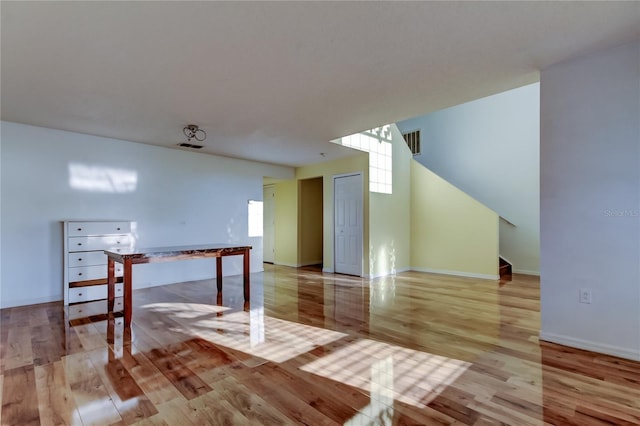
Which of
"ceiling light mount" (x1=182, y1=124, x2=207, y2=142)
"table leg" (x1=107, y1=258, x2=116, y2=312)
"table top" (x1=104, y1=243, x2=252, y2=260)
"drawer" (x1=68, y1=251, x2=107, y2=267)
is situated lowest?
"table leg" (x1=107, y1=258, x2=116, y2=312)

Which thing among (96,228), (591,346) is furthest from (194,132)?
(591,346)

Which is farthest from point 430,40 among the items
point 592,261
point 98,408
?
point 98,408

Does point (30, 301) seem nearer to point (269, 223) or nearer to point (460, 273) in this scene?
point (269, 223)

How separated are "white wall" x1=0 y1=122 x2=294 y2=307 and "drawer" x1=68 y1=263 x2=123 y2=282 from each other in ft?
1.42

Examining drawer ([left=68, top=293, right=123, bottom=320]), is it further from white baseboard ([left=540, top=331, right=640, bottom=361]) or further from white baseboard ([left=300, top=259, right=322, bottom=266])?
white baseboard ([left=540, top=331, right=640, bottom=361])

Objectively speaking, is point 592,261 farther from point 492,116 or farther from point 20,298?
point 20,298

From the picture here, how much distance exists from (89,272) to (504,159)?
7978 mm

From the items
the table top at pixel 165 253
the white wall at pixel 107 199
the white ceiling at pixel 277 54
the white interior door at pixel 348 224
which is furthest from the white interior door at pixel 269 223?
the white ceiling at pixel 277 54

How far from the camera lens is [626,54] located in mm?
2332

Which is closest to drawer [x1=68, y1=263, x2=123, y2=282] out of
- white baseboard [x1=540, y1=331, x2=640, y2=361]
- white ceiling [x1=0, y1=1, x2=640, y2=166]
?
white ceiling [x1=0, y1=1, x2=640, y2=166]

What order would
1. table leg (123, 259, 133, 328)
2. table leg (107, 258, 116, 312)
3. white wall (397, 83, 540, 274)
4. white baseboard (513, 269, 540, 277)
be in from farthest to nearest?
white wall (397, 83, 540, 274) → white baseboard (513, 269, 540, 277) → table leg (107, 258, 116, 312) → table leg (123, 259, 133, 328)

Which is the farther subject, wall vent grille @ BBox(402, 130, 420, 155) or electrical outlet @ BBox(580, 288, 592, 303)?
wall vent grille @ BBox(402, 130, 420, 155)

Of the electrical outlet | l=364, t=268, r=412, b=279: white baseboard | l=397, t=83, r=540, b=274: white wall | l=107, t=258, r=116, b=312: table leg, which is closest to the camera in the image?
the electrical outlet

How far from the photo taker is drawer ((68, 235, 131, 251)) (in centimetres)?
397
